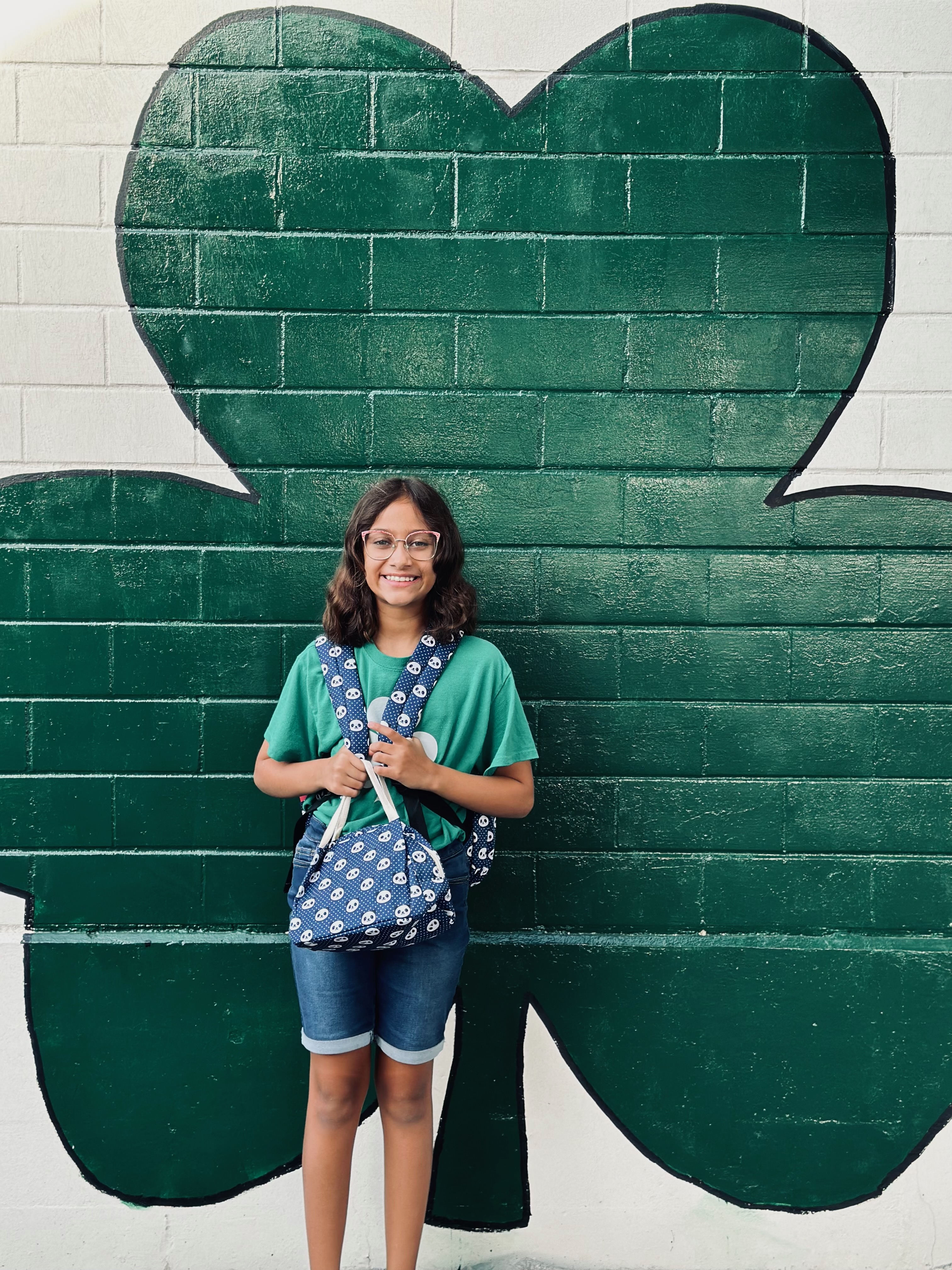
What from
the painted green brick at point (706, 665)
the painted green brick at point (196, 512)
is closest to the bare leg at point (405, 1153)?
the painted green brick at point (706, 665)

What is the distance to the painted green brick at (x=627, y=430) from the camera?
2.91 meters

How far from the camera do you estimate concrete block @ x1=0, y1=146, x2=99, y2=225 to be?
286 centimetres

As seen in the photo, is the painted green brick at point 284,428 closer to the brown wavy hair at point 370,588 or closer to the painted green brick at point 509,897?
the brown wavy hair at point 370,588

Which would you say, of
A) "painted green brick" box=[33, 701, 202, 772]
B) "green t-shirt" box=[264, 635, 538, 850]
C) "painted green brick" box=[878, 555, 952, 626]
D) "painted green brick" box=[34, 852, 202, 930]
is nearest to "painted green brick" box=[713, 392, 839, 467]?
"painted green brick" box=[878, 555, 952, 626]

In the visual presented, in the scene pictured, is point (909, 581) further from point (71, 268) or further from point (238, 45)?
point (71, 268)

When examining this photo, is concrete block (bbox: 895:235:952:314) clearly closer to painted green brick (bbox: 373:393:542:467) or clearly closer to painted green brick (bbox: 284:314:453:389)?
painted green brick (bbox: 373:393:542:467)

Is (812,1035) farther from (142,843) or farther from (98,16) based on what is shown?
(98,16)

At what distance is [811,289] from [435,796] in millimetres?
1847

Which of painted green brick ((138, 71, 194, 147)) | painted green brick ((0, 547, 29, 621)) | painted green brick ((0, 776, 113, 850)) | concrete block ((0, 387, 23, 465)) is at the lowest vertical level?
painted green brick ((0, 776, 113, 850))

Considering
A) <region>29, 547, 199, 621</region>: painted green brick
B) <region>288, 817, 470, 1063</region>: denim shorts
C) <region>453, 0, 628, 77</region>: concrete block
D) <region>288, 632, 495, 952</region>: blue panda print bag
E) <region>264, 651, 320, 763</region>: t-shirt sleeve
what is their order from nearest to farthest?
<region>288, 632, 495, 952</region>: blue panda print bag < <region>288, 817, 470, 1063</region>: denim shorts < <region>264, 651, 320, 763</region>: t-shirt sleeve < <region>453, 0, 628, 77</region>: concrete block < <region>29, 547, 199, 621</region>: painted green brick

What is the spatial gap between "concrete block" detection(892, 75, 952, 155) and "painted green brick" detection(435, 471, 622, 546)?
129 cm

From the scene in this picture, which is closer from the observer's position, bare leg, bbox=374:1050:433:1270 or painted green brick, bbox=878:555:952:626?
bare leg, bbox=374:1050:433:1270

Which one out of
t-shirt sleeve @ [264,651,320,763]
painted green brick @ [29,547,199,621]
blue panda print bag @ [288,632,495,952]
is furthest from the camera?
painted green brick @ [29,547,199,621]

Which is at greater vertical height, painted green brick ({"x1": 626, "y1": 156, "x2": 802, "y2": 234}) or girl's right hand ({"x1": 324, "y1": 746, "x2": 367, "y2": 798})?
painted green brick ({"x1": 626, "y1": 156, "x2": 802, "y2": 234})
